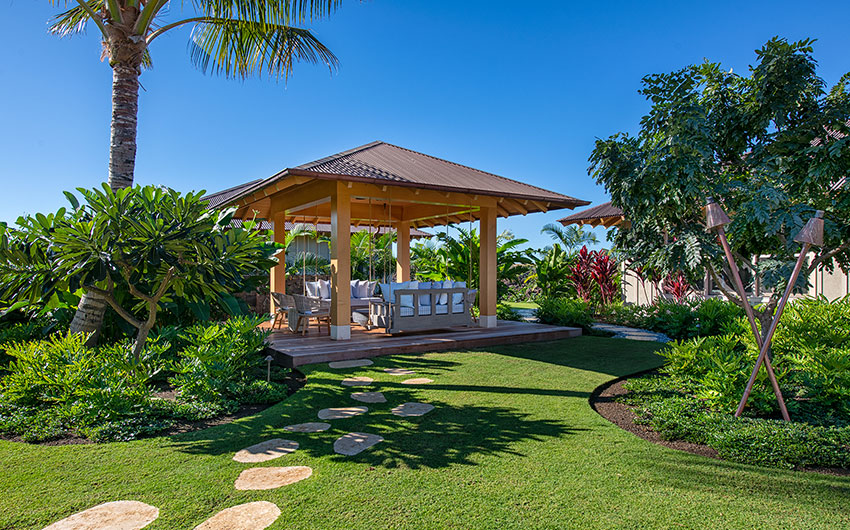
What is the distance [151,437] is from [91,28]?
920 cm

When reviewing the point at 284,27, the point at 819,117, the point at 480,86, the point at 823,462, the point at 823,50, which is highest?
the point at 480,86

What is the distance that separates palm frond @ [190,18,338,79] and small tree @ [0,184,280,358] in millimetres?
4309

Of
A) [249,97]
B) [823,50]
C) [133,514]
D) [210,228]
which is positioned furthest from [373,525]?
[249,97]

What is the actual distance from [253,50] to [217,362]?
6.07 m

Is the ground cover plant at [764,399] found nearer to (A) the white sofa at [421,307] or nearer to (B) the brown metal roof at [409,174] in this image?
(A) the white sofa at [421,307]

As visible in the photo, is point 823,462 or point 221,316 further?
point 221,316

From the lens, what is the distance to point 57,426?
13.9 ft

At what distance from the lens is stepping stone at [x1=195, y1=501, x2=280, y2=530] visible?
8.63ft

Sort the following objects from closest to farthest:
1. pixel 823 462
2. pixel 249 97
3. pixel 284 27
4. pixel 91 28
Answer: pixel 823 462 → pixel 284 27 → pixel 91 28 → pixel 249 97

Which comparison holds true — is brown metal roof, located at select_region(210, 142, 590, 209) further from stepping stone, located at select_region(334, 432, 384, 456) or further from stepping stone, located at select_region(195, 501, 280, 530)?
stepping stone, located at select_region(195, 501, 280, 530)

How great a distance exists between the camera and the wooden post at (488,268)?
35.1 ft

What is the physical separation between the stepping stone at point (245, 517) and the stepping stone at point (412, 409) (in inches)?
82.7

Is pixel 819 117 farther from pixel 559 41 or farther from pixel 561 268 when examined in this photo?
pixel 559 41

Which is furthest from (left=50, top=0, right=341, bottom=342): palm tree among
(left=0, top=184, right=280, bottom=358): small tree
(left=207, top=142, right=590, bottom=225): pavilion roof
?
(left=207, top=142, right=590, bottom=225): pavilion roof
